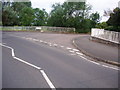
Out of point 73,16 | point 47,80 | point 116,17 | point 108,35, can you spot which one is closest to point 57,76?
point 47,80

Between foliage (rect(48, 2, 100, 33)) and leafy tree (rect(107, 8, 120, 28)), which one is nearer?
leafy tree (rect(107, 8, 120, 28))

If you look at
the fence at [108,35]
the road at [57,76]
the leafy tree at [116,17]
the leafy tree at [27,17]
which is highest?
the leafy tree at [27,17]

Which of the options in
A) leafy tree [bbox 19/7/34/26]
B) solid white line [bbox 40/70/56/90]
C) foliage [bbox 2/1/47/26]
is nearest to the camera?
solid white line [bbox 40/70/56/90]

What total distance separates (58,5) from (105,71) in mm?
40151

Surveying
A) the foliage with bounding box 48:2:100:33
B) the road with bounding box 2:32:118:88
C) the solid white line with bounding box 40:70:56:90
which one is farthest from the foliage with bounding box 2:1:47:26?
the solid white line with bounding box 40:70:56:90

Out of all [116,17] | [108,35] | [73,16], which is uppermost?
[73,16]

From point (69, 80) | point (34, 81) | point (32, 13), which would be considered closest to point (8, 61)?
point (34, 81)

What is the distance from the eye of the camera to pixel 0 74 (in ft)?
23.6

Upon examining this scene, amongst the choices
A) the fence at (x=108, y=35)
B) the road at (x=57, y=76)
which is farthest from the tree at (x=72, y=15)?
the road at (x=57, y=76)

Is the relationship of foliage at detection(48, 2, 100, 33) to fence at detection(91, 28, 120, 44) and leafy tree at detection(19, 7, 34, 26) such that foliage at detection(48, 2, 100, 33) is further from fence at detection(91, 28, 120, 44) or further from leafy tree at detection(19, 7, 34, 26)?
fence at detection(91, 28, 120, 44)

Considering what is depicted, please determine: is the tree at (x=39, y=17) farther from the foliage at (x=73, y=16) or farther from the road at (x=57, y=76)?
the road at (x=57, y=76)

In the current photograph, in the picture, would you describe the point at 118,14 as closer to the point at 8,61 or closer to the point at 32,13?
the point at 8,61

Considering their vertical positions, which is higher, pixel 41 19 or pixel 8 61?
pixel 41 19

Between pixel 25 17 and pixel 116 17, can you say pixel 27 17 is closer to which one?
pixel 25 17
